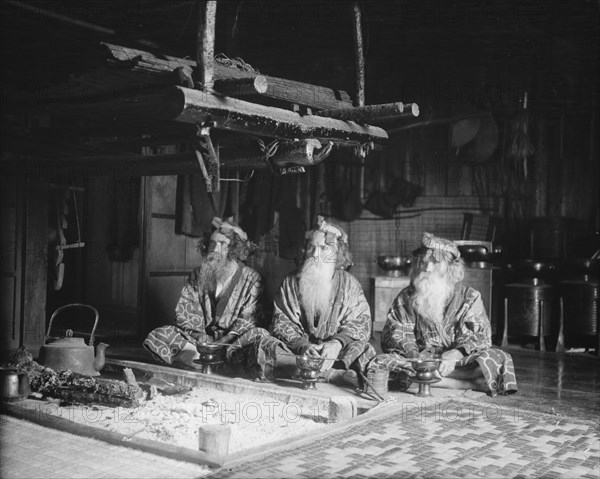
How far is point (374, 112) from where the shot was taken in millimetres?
5305

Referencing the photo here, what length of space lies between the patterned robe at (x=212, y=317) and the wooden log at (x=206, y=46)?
11.4ft

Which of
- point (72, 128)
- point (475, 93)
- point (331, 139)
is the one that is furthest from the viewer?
point (475, 93)

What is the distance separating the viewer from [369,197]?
1196 cm

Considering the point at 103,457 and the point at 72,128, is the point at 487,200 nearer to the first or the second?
the point at 72,128

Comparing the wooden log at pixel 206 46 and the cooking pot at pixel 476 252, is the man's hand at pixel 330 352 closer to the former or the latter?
the wooden log at pixel 206 46

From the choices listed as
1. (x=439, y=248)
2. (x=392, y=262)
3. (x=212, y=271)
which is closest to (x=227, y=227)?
(x=212, y=271)

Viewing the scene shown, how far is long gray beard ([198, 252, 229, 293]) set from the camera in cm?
776

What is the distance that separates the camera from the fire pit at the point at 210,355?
6.97m

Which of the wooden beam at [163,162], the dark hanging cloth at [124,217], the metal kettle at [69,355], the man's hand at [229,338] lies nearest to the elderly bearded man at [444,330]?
the man's hand at [229,338]

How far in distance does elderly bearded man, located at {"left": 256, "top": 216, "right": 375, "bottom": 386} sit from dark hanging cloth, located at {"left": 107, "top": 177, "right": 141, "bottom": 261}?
377cm

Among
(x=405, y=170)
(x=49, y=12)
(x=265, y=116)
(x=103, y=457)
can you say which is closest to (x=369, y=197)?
(x=405, y=170)

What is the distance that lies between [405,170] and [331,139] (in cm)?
662

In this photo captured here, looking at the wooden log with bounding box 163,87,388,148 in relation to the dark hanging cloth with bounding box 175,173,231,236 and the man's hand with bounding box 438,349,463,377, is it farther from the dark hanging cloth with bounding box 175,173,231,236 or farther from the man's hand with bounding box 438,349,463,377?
the dark hanging cloth with bounding box 175,173,231,236

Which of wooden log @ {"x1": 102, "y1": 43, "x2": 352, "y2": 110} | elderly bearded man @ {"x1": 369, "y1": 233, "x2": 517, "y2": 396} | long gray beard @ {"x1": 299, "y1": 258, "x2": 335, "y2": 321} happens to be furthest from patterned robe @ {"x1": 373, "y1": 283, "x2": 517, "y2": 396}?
wooden log @ {"x1": 102, "y1": 43, "x2": 352, "y2": 110}
